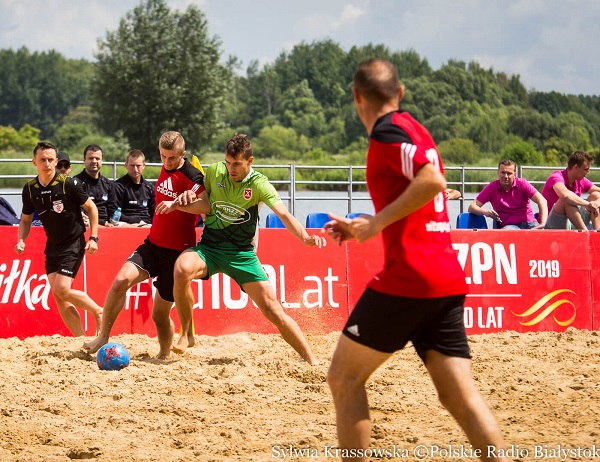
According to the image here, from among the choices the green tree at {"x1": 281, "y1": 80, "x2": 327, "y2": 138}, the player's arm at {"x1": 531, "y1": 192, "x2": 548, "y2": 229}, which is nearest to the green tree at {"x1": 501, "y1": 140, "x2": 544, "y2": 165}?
the player's arm at {"x1": 531, "y1": 192, "x2": 548, "y2": 229}

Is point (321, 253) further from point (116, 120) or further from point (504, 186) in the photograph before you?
point (116, 120)

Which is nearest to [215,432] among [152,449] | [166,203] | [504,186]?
[152,449]

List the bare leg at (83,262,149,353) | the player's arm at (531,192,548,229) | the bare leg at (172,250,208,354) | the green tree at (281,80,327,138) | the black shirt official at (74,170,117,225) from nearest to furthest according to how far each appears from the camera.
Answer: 1. the bare leg at (172,250,208,354)
2. the bare leg at (83,262,149,353)
3. the black shirt official at (74,170,117,225)
4. the player's arm at (531,192,548,229)
5. the green tree at (281,80,327,138)

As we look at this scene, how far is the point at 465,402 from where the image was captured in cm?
385

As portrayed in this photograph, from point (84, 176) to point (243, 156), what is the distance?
4315mm

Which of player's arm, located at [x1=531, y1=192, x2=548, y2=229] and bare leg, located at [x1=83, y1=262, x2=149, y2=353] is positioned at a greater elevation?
player's arm, located at [x1=531, y1=192, x2=548, y2=229]

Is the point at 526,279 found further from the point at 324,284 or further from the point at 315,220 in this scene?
the point at 315,220

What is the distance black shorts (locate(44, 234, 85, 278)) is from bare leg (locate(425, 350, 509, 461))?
18.6ft

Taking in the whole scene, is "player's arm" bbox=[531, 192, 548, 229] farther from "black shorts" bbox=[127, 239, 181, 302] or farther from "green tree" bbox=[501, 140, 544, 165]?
"green tree" bbox=[501, 140, 544, 165]

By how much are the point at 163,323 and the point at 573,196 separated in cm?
633

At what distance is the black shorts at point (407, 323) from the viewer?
12.7 ft

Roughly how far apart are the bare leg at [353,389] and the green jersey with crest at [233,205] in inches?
151

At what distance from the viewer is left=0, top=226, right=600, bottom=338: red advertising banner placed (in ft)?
32.3

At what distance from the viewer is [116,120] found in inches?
2133
